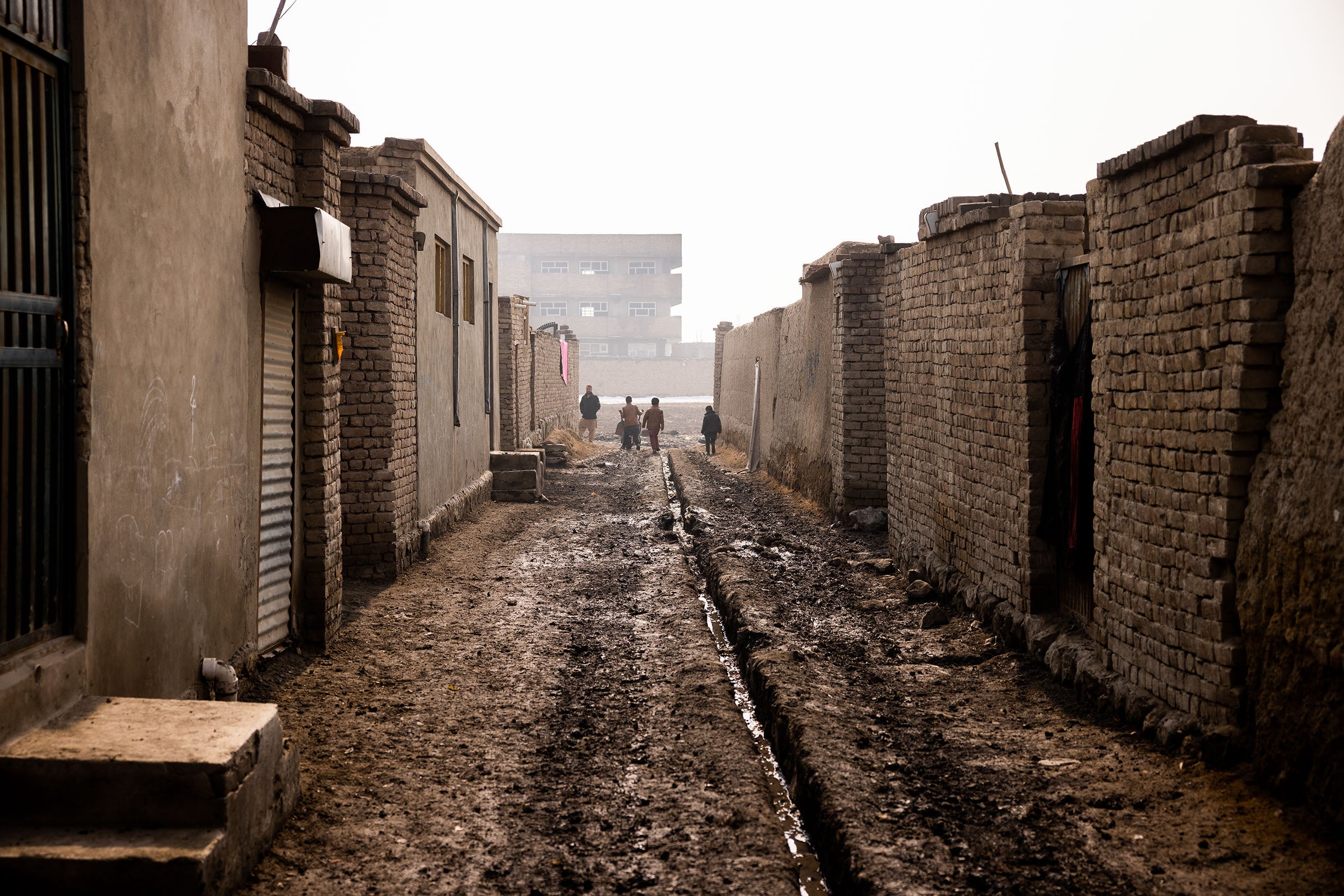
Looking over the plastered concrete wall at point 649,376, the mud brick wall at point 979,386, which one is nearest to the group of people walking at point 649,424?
the mud brick wall at point 979,386

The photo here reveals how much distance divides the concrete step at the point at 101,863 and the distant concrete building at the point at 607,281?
4965cm

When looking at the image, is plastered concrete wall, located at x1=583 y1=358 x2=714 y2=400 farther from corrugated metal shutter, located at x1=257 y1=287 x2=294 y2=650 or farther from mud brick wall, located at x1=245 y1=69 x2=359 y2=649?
corrugated metal shutter, located at x1=257 y1=287 x2=294 y2=650

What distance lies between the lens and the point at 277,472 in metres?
6.09

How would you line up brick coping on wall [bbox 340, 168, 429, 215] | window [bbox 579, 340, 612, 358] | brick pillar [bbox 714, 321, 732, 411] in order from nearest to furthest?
brick coping on wall [bbox 340, 168, 429, 215]
brick pillar [bbox 714, 321, 732, 411]
window [bbox 579, 340, 612, 358]

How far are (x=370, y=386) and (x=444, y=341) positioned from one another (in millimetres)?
2934

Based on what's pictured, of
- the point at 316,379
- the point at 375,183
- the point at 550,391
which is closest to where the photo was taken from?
the point at 316,379

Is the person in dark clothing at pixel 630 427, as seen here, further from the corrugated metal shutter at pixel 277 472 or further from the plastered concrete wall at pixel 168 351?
the plastered concrete wall at pixel 168 351

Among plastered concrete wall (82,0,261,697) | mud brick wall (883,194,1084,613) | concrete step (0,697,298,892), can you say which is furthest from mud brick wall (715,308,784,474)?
concrete step (0,697,298,892)

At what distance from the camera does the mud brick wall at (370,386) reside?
849 cm

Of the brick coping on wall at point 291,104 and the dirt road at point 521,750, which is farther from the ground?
the brick coping on wall at point 291,104

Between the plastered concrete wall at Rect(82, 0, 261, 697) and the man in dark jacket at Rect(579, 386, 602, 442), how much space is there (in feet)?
76.0

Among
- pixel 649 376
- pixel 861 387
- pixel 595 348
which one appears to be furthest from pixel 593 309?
pixel 861 387

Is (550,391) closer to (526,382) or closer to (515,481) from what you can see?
(526,382)

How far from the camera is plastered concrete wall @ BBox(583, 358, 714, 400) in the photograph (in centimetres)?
4888
